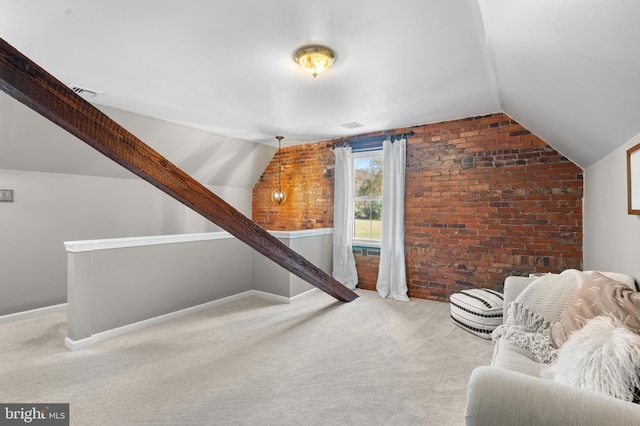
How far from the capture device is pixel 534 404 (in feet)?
3.26

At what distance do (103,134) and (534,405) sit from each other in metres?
2.45

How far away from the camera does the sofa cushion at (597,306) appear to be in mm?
1504

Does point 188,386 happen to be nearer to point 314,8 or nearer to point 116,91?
point 314,8

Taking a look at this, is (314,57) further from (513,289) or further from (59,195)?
(59,195)

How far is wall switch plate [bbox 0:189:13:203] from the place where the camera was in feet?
11.1

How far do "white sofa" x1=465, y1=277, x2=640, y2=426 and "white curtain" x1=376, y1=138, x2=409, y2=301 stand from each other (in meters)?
3.22

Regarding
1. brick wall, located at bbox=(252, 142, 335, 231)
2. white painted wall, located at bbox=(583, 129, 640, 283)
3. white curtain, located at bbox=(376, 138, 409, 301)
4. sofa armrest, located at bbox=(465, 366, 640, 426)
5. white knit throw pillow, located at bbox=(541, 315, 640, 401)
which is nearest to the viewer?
sofa armrest, located at bbox=(465, 366, 640, 426)

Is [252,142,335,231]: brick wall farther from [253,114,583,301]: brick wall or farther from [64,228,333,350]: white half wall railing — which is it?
[253,114,583,301]: brick wall

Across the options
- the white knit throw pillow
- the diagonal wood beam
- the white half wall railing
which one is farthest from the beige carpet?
the diagonal wood beam

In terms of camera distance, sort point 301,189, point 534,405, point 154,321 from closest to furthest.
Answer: point 534,405 < point 154,321 < point 301,189

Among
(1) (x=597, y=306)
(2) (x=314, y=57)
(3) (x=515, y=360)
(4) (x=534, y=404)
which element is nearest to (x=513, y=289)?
(1) (x=597, y=306)

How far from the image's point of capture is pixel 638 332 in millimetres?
1416

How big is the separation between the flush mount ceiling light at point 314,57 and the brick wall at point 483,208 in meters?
2.30

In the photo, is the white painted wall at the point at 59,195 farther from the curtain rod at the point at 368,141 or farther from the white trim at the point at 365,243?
the white trim at the point at 365,243
